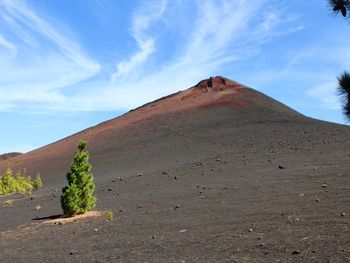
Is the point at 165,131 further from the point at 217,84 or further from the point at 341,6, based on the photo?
the point at 341,6

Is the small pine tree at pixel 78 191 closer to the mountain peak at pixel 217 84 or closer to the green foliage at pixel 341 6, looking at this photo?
the green foliage at pixel 341 6

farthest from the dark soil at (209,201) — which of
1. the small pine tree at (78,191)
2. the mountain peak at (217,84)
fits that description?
the mountain peak at (217,84)

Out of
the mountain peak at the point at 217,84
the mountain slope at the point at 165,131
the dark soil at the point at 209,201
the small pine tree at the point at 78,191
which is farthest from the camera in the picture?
the mountain peak at the point at 217,84

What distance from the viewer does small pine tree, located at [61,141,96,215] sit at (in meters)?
13.9

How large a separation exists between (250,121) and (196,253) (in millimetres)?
25323

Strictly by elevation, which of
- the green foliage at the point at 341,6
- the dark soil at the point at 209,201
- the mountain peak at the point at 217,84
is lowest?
the dark soil at the point at 209,201

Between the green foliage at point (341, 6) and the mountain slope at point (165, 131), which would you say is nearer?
the green foliage at point (341, 6)

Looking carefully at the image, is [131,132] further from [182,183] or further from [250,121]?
[182,183]

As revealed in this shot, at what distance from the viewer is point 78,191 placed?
14.0m

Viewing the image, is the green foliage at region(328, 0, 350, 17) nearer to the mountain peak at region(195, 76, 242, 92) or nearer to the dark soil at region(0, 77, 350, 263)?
the dark soil at region(0, 77, 350, 263)

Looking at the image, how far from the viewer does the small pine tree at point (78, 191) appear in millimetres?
13898

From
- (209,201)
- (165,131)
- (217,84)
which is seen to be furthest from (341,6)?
(217,84)

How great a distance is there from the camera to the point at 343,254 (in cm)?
646

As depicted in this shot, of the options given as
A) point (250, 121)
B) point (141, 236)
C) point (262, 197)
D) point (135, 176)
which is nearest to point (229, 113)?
point (250, 121)
